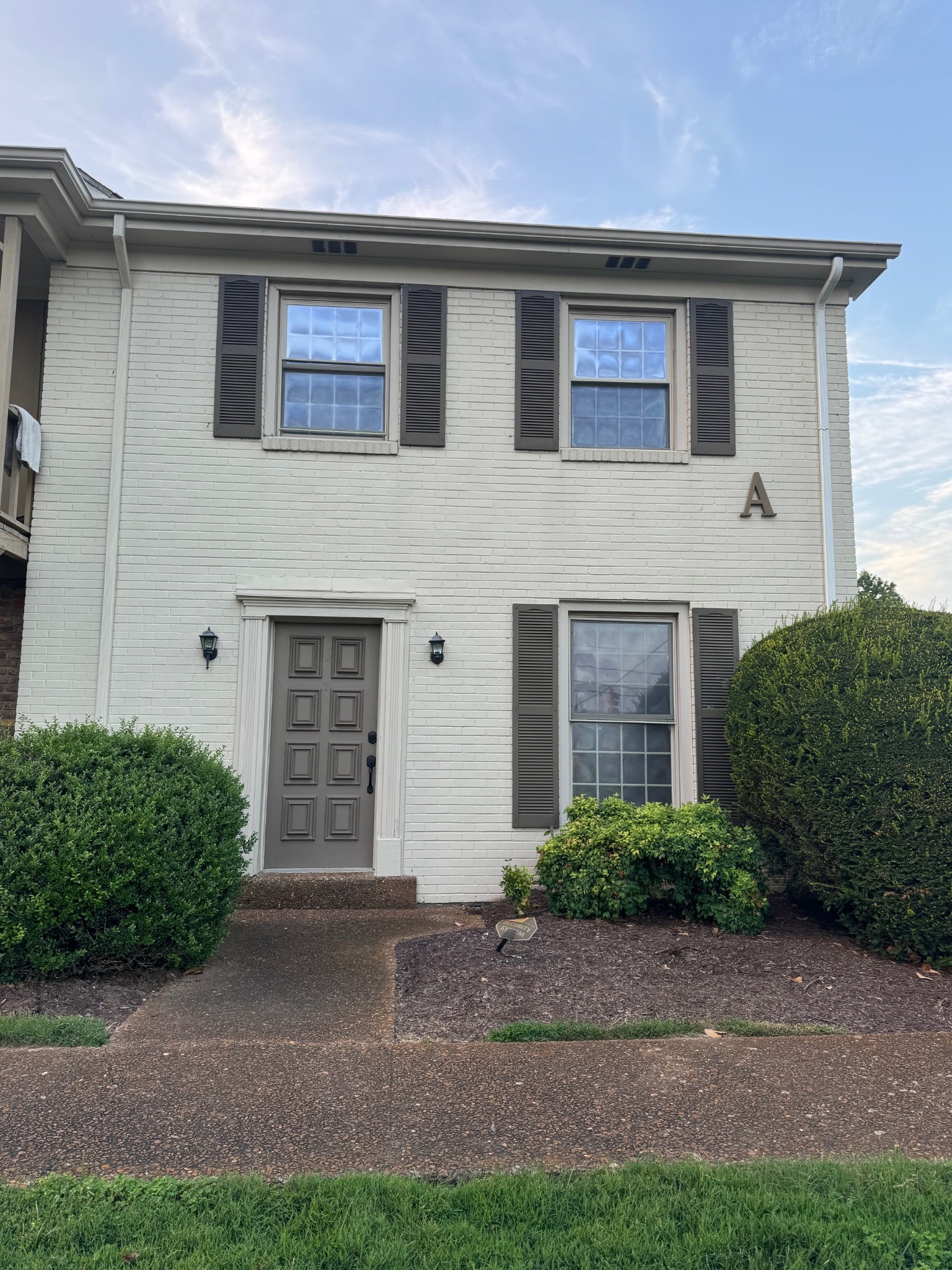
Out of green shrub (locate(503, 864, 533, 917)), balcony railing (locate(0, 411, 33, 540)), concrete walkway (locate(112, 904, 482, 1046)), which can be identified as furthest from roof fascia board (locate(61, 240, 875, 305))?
concrete walkway (locate(112, 904, 482, 1046))

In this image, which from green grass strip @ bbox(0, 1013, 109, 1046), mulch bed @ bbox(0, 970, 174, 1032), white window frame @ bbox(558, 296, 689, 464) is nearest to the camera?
green grass strip @ bbox(0, 1013, 109, 1046)

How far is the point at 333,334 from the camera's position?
7.41 metres

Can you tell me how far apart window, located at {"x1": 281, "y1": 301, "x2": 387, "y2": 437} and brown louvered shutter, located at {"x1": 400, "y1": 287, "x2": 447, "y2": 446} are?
26cm

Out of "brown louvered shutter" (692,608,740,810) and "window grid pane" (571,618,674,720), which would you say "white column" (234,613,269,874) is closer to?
"window grid pane" (571,618,674,720)

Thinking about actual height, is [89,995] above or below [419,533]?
below

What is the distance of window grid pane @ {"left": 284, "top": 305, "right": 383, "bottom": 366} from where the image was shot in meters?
7.36

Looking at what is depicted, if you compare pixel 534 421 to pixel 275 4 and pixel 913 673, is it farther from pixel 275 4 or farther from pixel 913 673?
pixel 275 4

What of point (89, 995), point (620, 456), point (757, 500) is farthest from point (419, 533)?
point (89, 995)

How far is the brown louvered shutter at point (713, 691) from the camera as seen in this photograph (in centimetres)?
700

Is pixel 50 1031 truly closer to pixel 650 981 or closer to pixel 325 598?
pixel 650 981

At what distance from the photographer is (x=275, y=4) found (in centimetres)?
763

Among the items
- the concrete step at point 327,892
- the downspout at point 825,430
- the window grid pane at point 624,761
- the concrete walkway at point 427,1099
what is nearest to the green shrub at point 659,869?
the window grid pane at point 624,761

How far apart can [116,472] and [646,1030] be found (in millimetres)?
5767

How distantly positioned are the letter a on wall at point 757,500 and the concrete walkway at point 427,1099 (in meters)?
4.52
